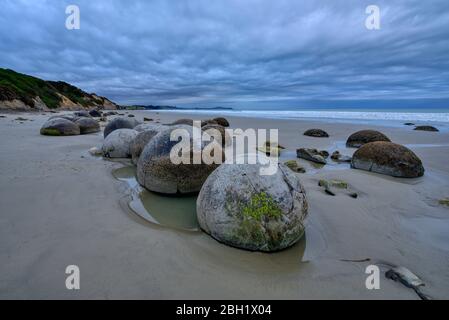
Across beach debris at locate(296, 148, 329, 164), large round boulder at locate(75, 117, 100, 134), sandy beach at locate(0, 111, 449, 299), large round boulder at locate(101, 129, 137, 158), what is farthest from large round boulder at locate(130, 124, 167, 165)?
large round boulder at locate(75, 117, 100, 134)

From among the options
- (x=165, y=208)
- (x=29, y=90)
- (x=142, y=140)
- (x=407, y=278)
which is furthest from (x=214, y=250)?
(x=29, y=90)

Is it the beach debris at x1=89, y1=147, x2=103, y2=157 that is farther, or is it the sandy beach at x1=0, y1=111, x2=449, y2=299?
the beach debris at x1=89, y1=147, x2=103, y2=157

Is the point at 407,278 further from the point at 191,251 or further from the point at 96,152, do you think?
the point at 96,152

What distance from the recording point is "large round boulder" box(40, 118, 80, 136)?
978 cm

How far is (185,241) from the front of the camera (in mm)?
2643

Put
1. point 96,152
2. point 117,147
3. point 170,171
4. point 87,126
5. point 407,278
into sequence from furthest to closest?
point 87,126
point 96,152
point 117,147
point 170,171
point 407,278

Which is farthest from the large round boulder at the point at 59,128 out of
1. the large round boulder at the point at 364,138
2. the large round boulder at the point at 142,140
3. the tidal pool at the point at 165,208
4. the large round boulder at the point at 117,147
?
the large round boulder at the point at 364,138

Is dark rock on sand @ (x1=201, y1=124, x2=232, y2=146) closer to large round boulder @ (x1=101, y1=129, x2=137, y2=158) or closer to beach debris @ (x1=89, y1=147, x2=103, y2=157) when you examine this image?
large round boulder @ (x1=101, y1=129, x2=137, y2=158)

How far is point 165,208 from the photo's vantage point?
139 inches

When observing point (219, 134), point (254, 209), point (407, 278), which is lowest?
point (407, 278)

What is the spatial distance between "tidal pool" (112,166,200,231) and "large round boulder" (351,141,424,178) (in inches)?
147

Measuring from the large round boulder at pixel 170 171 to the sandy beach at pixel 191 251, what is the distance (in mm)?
487

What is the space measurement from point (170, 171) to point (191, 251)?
1.66 m

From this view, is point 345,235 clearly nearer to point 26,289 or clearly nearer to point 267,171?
point 267,171
